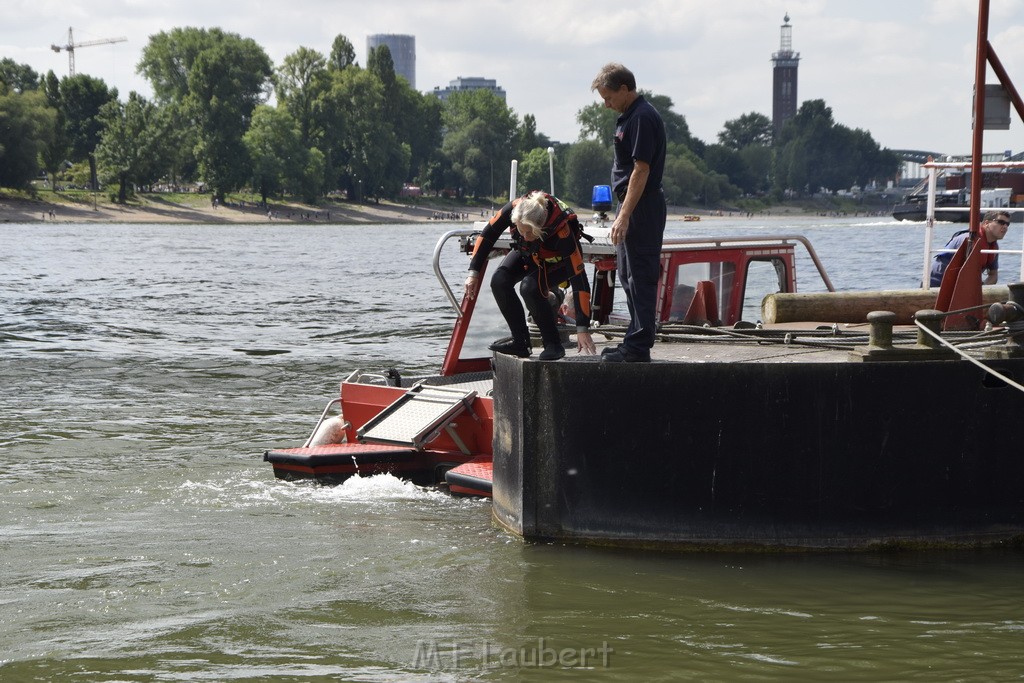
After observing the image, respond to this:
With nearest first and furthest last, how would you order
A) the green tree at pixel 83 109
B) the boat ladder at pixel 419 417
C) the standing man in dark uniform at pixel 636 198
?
the standing man in dark uniform at pixel 636 198, the boat ladder at pixel 419 417, the green tree at pixel 83 109

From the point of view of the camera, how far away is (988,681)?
7.04 m

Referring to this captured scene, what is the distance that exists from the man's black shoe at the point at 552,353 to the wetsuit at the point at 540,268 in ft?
0.50

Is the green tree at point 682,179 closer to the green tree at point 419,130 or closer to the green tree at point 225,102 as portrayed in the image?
the green tree at point 419,130

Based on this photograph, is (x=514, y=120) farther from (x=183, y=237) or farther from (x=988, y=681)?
(x=988, y=681)

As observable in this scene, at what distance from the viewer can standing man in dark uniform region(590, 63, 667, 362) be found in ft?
27.6

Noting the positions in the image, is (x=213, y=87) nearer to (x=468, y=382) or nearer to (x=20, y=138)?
(x=20, y=138)

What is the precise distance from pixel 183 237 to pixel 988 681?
3262 inches

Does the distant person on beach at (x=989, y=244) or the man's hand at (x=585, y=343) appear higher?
the distant person on beach at (x=989, y=244)

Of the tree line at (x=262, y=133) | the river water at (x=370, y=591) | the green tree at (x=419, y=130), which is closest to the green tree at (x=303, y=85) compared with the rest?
the tree line at (x=262, y=133)

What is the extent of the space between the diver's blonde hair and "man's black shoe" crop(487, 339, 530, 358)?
0.75 meters

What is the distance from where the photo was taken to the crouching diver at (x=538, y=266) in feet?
30.2

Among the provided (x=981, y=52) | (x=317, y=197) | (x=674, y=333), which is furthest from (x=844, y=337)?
(x=317, y=197)

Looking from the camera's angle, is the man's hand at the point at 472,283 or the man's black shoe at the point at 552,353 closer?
the man's black shoe at the point at 552,353

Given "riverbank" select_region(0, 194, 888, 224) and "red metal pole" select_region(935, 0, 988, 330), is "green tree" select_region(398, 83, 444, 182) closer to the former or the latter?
"riverbank" select_region(0, 194, 888, 224)
